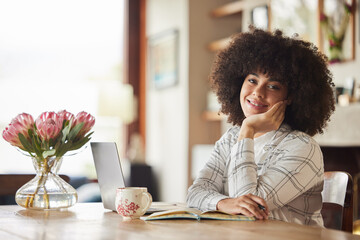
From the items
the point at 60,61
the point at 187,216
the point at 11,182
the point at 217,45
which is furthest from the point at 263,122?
the point at 60,61

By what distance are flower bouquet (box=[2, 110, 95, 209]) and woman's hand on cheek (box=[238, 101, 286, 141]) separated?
49 cm

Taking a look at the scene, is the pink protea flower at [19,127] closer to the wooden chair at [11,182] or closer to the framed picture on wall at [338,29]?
the wooden chair at [11,182]

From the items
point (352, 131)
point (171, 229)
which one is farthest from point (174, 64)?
point (171, 229)

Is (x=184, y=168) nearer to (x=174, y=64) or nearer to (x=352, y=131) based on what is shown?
(x=174, y=64)

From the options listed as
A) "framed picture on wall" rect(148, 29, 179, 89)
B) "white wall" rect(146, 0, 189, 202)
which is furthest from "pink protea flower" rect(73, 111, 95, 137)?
"framed picture on wall" rect(148, 29, 179, 89)

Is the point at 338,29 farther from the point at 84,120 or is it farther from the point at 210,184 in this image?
the point at 84,120

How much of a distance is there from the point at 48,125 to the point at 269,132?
0.75m

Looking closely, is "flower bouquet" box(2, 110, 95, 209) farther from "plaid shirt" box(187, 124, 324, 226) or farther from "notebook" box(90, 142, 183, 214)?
"plaid shirt" box(187, 124, 324, 226)

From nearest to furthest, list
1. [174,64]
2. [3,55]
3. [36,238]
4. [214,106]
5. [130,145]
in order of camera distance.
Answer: [36,238]
[214,106]
[174,64]
[3,55]
[130,145]

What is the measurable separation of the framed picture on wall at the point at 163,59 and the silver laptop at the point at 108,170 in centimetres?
375

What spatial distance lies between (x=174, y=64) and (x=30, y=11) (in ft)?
5.61

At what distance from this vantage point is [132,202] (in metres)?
→ 1.51

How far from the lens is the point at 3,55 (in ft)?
19.4

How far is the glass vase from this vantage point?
170 centimetres
